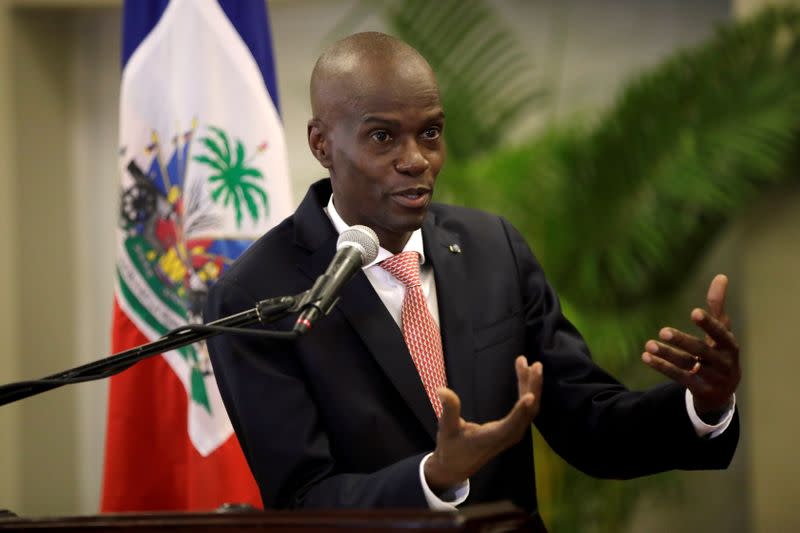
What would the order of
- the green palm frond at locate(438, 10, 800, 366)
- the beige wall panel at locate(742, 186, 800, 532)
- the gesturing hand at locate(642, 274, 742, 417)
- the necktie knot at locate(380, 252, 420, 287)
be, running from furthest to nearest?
1. the beige wall panel at locate(742, 186, 800, 532)
2. the green palm frond at locate(438, 10, 800, 366)
3. the necktie knot at locate(380, 252, 420, 287)
4. the gesturing hand at locate(642, 274, 742, 417)

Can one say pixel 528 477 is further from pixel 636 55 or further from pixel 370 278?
pixel 636 55

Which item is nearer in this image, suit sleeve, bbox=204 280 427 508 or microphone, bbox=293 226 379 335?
microphone, bbox=293 226 379 335

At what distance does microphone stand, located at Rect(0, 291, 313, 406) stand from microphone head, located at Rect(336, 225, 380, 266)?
151mm

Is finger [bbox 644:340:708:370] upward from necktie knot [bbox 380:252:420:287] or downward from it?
downward

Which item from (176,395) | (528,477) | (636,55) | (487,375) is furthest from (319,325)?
(636,55)

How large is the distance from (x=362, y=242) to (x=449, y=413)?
36cm

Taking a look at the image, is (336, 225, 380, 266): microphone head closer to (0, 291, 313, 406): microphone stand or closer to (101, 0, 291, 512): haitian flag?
(0, 291, 313, 406): microphone stand

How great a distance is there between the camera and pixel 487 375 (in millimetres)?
2520

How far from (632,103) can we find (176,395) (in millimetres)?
2540

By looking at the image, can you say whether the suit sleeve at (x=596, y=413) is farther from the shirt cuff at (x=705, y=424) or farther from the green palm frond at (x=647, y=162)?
the green palm frond at (x=647, y=162)

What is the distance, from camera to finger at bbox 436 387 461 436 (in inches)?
75.7

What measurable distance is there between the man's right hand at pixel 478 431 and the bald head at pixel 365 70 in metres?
0.76

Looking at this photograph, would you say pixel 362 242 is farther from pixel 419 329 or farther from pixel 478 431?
pixel 419 329

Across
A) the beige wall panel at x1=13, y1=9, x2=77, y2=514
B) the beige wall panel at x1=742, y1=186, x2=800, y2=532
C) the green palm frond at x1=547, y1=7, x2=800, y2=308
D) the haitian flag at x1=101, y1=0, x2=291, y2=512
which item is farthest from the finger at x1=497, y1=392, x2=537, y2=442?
the beige wall panel at x1=13, y1=9, x2=77, y2=514
